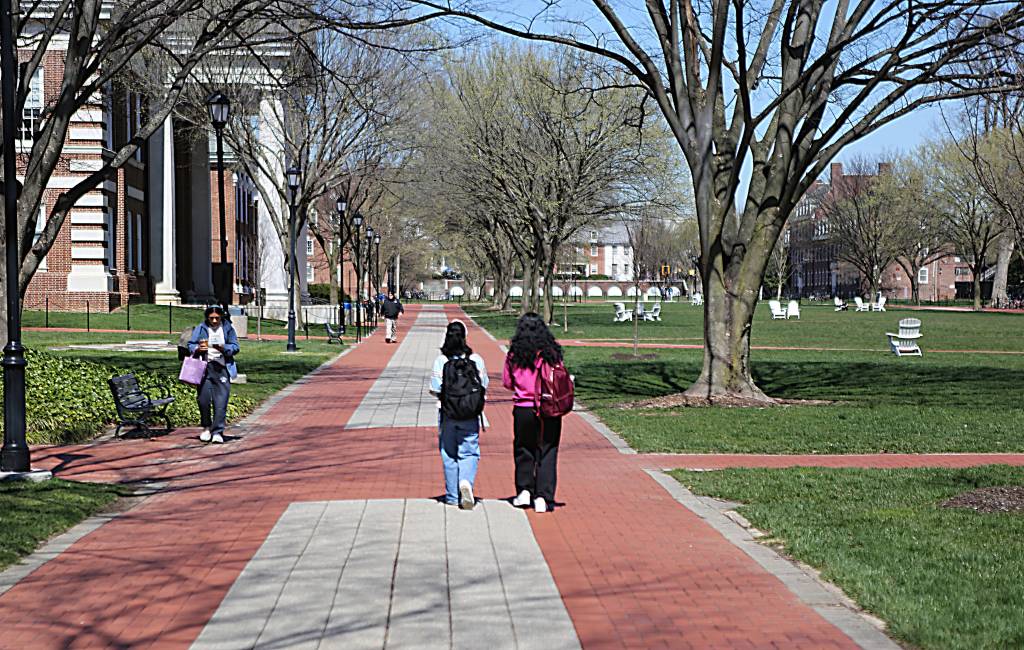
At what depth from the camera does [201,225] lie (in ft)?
181

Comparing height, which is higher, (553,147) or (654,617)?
(553,147)

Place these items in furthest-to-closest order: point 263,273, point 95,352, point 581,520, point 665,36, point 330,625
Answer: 1. point 263,273
2. point 95,352
3. point 665,36
4. point 581,520
5. point 330,625

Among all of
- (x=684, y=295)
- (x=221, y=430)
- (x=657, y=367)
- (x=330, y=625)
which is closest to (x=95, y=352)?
(x=657, y=367)

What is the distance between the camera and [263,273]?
163 feet

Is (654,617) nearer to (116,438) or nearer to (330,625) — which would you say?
(330,625)

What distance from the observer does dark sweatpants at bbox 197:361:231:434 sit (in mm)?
14852

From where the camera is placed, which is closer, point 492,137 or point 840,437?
point 840,437

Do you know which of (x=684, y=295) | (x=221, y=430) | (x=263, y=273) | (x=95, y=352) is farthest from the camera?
(x=684, y=295)

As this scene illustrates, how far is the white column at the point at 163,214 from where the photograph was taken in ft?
156

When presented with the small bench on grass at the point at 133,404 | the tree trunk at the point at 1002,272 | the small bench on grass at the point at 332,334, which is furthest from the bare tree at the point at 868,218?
the small bench on grass at the point at 133,404

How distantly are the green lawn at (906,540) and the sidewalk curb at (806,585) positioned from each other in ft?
0.28

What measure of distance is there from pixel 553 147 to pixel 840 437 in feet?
101

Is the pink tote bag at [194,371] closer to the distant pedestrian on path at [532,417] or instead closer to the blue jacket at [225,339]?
the blue jacket at [225,339]

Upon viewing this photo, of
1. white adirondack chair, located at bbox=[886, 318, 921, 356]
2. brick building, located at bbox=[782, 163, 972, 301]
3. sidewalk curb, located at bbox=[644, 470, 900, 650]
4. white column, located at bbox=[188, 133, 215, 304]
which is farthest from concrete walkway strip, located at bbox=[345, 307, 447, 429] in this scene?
brick building, located at bbox=[782, 163, 972, 301]
